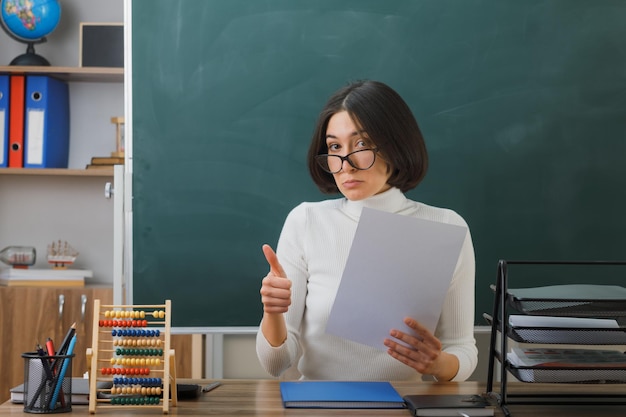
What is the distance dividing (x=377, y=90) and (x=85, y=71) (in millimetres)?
1692

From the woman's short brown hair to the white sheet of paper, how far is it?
0.45 metres

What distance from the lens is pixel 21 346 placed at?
2984 mm

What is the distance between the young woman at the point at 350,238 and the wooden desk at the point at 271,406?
0.61ft

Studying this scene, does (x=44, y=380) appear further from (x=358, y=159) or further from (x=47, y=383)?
(x=358, y=159)

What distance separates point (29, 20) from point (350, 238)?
193 cm

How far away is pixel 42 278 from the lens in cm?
308

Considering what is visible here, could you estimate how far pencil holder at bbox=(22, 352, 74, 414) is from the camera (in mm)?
1296

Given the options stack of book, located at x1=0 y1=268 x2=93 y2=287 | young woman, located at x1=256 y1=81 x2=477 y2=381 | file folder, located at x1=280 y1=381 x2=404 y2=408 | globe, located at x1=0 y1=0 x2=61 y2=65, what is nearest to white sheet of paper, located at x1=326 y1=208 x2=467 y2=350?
file folder, located at x1=280 y1=381 x2=404 y2=408

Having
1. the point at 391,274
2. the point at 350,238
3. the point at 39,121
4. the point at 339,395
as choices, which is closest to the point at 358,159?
the point at 350,238

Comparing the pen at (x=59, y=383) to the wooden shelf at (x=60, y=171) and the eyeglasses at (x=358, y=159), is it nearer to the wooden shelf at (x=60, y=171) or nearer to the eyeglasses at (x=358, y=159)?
the eyeglasses at (x=358, y=159)

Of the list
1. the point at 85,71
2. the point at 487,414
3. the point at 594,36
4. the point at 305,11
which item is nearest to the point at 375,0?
the point at 305,11

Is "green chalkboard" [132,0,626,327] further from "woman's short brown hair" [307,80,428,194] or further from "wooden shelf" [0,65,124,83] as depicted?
"woman's short brown hair" [307,80,428,194]

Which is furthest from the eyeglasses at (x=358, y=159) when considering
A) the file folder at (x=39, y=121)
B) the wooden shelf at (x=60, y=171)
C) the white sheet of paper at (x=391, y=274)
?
the file folder at (x=39, y=121)

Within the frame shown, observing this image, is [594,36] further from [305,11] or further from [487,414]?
[487,414]
